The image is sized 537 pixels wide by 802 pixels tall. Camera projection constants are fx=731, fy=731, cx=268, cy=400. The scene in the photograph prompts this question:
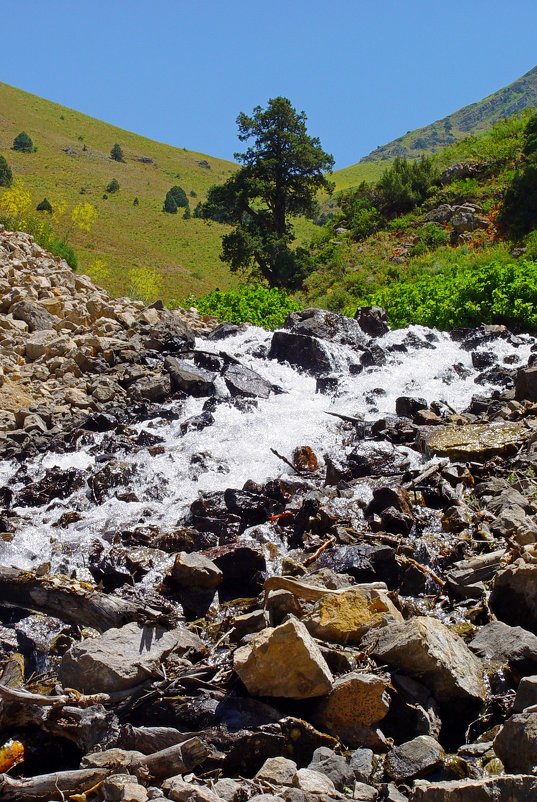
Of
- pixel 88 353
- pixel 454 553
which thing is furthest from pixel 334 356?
pixel 454 553

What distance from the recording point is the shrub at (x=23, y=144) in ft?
225

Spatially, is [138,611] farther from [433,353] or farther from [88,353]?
[433,353]

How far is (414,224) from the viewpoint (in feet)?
95.1

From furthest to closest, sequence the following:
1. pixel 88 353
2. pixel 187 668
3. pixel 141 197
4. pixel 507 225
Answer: pixel 141 197 → pixel 507 225 → pixel 88 353 → pixel 187 668

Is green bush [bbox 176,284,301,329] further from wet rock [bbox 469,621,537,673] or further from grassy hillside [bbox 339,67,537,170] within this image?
grassy hillside [bbox 339,67,537,170]

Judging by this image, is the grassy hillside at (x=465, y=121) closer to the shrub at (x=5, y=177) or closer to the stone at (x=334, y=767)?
the shrub at (x=5, y=177)

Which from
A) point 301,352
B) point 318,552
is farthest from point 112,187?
point 318,552

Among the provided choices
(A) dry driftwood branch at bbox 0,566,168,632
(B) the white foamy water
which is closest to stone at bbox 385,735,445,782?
(A) dry driftwood branch at bbox 0,566,168,632

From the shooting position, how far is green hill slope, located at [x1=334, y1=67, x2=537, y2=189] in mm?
147375

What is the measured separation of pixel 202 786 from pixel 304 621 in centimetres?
128

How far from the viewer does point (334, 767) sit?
3371 mm

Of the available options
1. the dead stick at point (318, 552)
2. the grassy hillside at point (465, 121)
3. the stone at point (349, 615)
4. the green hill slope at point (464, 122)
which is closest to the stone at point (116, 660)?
the stone at point (349, 615)

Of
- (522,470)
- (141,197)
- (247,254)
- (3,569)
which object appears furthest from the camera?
(141,197)

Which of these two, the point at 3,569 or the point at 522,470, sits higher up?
the point at 3,569
